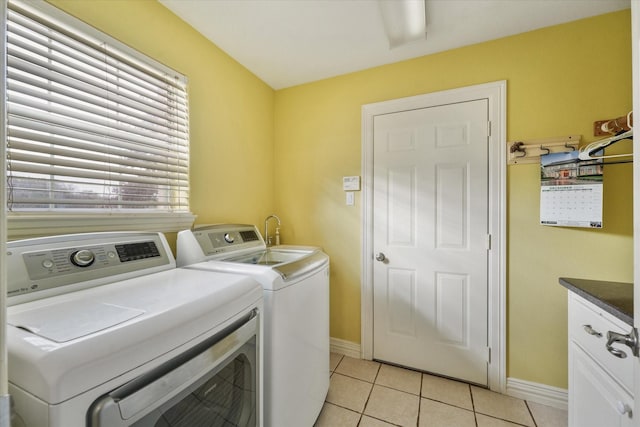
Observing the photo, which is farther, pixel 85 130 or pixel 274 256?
pixel 274 256

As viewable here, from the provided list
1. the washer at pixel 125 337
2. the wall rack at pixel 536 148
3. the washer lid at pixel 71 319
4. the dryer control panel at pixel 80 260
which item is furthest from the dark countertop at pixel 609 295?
the dryer control panel at pixel 80 260

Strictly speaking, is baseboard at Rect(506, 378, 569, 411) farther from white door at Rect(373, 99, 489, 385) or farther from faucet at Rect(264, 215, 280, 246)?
faucet at Rect(264, 215, 280, 246)

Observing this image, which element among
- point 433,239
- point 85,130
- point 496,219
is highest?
point 85,130

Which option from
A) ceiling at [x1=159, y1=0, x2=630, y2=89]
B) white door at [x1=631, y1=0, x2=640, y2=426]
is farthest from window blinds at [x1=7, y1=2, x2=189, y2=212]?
white door at [x1=631, y1=0, x2=640, y2=426]

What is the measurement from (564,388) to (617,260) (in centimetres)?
86

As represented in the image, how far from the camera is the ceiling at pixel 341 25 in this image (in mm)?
1492

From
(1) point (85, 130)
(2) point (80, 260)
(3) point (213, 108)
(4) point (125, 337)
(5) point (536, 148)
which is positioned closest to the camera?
(4) point (125, 337)

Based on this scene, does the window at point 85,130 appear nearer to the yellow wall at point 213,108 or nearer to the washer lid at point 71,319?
the yellow wall at point 213,108

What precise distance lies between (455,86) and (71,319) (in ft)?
7.73

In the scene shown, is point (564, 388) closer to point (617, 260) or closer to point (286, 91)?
point (617, 260)

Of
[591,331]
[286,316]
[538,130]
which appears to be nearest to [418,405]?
[591,331]

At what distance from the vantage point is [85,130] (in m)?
1.15

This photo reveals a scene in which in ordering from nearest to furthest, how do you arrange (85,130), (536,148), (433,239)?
(85,130)
(536,148)
(433,239)

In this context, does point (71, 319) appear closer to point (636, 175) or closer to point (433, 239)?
point (636, 175)
